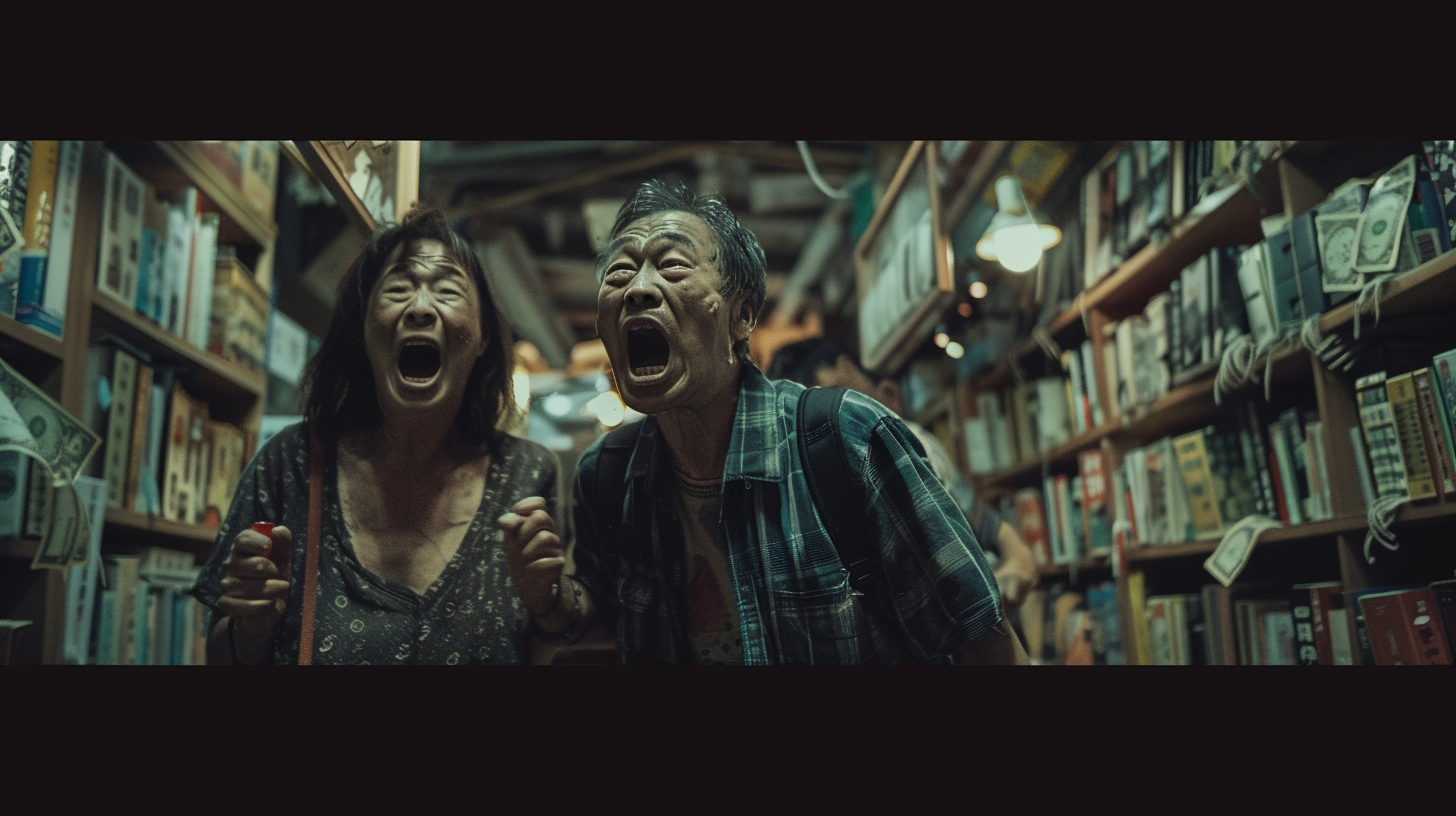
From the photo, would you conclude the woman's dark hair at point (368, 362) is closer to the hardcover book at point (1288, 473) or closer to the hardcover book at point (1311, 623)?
the hardcover book at point (1311, 623)

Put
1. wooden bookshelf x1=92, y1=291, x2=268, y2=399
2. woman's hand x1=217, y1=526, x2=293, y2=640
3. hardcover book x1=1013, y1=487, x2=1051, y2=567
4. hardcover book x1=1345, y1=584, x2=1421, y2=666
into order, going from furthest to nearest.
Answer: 1. hardcover book x1=1013, y1=487, x2=1051, y2=567
2. wooden bookshelf x1=92, y1=291, x2=268, y2=399
3. hardcover book x1=1345, y1=584, x2=1421, y2=666
4. woman's hand x1=217, y1=526, x2=293, y2=640

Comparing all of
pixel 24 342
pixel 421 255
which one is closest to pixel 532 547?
pixel 421 255

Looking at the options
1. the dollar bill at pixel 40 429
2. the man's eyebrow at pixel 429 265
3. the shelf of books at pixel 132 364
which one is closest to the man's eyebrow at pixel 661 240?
the man's eyebrow at pixel 429 265

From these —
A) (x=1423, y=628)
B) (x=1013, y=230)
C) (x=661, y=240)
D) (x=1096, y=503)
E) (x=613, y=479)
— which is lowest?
(x=1423, y=628)

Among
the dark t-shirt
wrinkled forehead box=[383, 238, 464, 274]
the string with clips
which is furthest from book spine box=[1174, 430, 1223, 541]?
wrinkled forehead box=[383, 238, 464, 274]

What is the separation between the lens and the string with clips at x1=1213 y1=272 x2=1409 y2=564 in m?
1.43

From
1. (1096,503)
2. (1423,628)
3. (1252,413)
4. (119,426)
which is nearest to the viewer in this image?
(1423,628)

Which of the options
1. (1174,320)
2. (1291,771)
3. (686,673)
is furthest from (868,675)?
(1174,320)

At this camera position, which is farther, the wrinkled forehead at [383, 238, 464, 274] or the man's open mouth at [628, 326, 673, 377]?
the wrinkled forehead at [383, 238, 464, 274]

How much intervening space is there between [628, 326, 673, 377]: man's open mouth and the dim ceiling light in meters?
1.45

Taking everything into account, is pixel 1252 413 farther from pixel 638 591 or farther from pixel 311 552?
pixel 311 552

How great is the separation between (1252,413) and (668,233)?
4.70ft

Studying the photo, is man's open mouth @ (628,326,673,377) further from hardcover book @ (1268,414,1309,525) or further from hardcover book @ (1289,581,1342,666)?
hardcover book @ (1268,414,1309,525)

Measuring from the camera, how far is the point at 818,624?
1141mm
